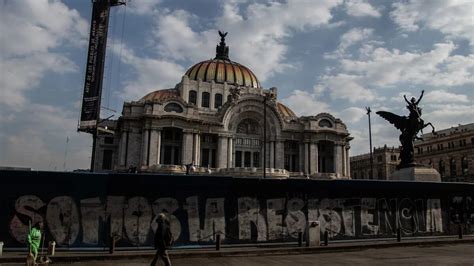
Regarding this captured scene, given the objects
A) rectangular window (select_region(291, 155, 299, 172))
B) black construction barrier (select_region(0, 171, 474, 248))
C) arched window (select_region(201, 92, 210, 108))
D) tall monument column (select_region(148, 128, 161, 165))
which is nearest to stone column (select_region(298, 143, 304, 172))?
rectangular window (select_region(291, 155, 299, 172))

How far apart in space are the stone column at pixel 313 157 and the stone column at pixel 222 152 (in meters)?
15.4

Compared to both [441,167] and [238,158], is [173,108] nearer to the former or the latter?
[238,158]

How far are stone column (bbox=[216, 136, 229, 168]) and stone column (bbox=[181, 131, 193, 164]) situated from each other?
469 centimetres

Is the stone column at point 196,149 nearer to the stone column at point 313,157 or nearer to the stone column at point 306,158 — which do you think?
the stone column at point 306,158

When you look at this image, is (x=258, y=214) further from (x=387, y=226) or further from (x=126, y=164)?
(x=126, y=164)

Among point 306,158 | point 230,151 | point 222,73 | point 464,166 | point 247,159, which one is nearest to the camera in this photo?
point 230,151

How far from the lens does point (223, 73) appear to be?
3113 inches

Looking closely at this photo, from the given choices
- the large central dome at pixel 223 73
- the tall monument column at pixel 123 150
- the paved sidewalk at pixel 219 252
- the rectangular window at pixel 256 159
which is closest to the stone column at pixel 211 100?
the large central dome at pixel 223 73

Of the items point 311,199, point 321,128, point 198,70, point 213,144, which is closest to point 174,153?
point 213,144

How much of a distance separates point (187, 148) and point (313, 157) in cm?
2271

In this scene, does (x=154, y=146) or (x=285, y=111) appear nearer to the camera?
(x=154, y=146)

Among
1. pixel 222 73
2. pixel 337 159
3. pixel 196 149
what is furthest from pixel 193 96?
pixel 337 159

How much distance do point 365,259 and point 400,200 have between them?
876 centimetres

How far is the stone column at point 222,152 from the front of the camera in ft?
212
